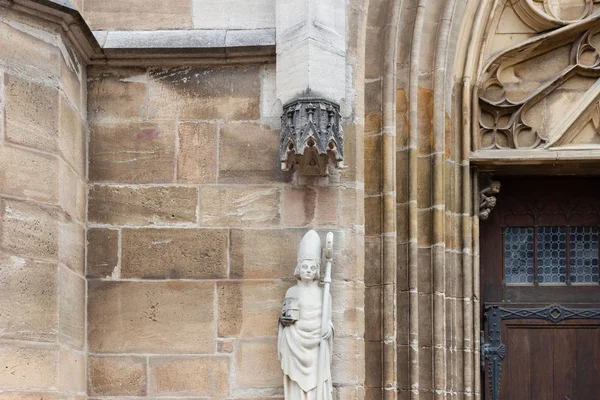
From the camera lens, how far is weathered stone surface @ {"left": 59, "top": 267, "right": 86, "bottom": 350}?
673 cm

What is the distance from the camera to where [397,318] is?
7.47 meters

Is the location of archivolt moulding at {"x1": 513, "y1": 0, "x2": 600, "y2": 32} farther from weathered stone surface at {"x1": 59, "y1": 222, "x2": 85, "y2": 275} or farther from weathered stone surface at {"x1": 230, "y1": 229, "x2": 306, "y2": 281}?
weathered stone surface at {"x1": 59, "y1": 222, "x2": 85, "y2": 275}

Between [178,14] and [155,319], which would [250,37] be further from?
[155,319]

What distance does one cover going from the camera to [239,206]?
7.19m

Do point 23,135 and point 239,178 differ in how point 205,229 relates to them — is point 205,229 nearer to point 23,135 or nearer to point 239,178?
point 239,178

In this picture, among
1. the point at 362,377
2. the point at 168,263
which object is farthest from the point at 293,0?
the point at 362,377

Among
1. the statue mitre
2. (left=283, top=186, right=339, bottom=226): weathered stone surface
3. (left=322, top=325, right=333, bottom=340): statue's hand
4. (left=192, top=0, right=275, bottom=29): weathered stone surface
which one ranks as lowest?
(left=322, top=325, right=333, bottom=340): statue's hand

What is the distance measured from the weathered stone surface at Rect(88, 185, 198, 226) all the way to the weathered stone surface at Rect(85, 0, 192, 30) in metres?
0.94

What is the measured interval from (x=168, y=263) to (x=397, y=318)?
1.37 m

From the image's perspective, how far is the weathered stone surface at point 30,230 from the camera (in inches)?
256

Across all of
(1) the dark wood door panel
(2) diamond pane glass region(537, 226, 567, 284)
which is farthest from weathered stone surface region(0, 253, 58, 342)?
(2) diamond pane glass region(537, 226, 567, 284)

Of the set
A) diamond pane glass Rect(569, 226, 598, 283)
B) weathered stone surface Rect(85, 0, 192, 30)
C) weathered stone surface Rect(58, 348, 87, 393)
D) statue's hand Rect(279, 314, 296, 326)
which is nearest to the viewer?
weathered stone surface Rect(58, 348, 87, 393)

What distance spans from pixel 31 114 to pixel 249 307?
157 cm

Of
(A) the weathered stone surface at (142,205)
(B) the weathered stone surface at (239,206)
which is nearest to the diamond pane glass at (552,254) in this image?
(B) the weathered stone surface at (239,206)
